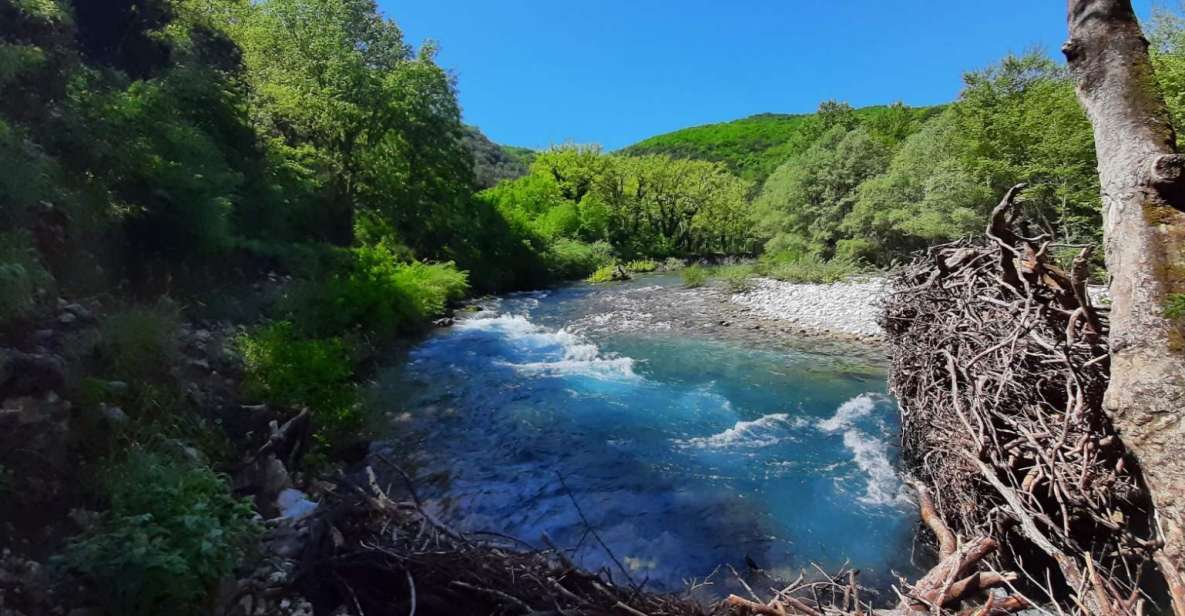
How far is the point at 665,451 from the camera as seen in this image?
7527 millimetres

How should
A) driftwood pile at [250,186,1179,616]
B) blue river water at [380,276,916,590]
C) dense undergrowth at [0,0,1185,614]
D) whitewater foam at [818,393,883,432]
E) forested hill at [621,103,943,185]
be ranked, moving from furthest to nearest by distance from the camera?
forested hill at [621,103,943,185], whitewater foam at [818,393,883,432], blue river water at [380,276,916,590], dense undergrowth at [0,0,1185,614], driftwood pile at [250,186,1179,616]

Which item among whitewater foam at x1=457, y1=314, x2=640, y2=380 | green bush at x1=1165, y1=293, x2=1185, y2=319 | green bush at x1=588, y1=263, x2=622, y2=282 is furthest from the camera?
green bush at x1=588, y1=263, x2=622, y2=282

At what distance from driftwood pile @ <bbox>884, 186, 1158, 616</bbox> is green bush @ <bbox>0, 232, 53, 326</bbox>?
229 inches

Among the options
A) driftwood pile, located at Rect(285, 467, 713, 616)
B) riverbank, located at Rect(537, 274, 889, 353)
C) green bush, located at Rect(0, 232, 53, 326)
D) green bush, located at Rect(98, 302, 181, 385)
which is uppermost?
green bush, located at Rect(0, 232, 53, 326)

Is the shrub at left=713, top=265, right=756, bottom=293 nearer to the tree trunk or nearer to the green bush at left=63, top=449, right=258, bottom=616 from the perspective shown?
the tree trunk

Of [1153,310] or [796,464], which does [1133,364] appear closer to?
[1153,310]

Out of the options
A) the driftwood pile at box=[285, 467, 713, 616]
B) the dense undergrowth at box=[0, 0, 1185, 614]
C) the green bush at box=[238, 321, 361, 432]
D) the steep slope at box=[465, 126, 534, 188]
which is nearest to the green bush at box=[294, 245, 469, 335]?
the dense undergrowth at box=[0, 0, 1185, 614]

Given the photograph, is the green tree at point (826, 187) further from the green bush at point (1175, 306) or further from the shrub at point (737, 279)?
the green bush at point (1175, 306)

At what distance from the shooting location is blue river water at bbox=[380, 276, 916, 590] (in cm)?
545

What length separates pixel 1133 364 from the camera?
7.29ft

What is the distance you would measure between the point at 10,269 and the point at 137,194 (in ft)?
14.2

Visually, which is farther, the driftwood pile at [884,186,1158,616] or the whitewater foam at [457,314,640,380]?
the whitewater foam at [457,314,640,380]

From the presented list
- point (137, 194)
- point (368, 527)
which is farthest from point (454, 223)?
point (368, 527)

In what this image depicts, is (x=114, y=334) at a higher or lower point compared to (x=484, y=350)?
higher
